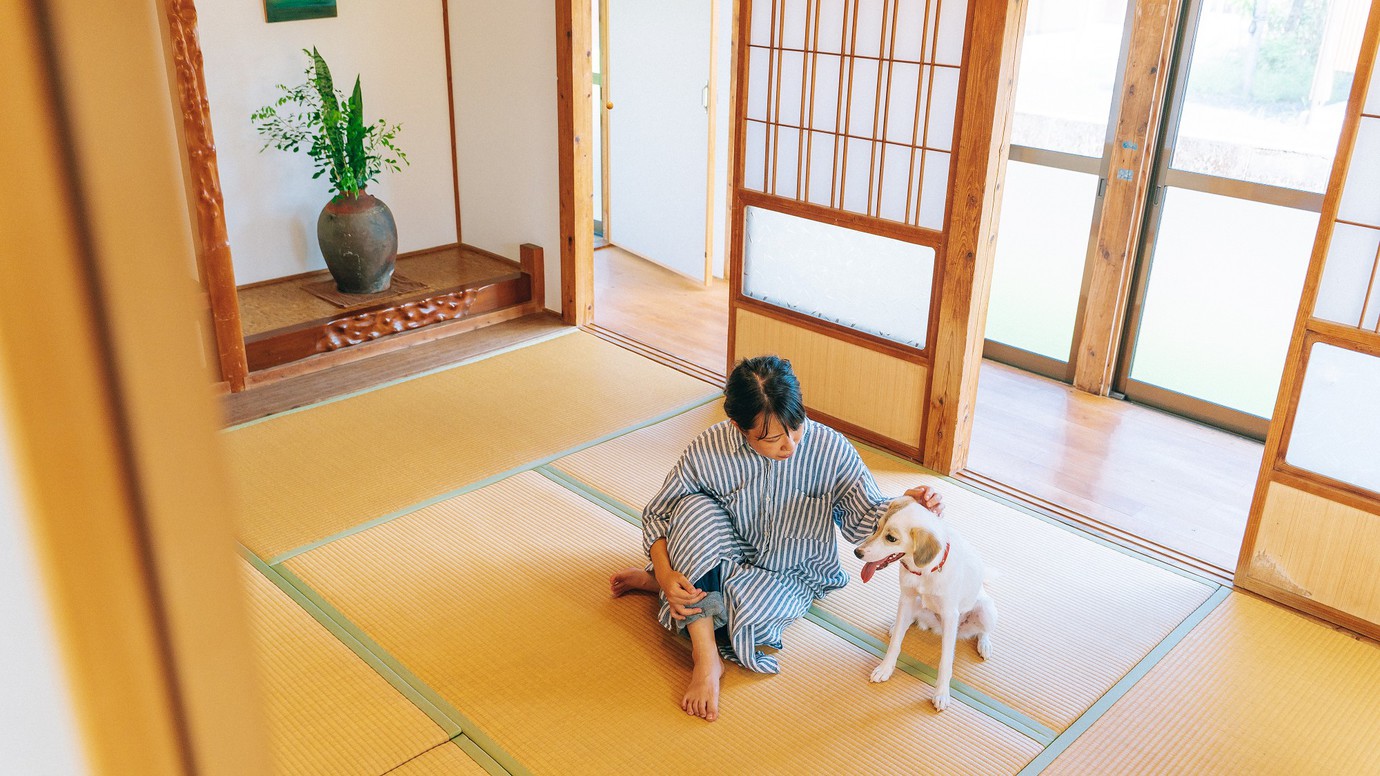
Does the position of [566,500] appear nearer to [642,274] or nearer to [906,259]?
[906,259]

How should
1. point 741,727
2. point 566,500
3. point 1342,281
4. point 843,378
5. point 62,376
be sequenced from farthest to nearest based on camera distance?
point 843,378
point 566,500
point 1342,281
point 741,727
point 62,376

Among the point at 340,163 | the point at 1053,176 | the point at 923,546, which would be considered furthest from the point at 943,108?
the point at 340,163

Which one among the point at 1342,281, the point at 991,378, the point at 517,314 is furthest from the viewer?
the point at 517,314

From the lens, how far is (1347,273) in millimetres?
2803

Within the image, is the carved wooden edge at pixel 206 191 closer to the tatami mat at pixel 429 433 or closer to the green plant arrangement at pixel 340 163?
the tatami mat at pixel 429 433

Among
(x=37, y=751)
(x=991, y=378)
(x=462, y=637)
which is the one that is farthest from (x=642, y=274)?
(x=37, y=751)

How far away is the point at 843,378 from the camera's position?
159 inches

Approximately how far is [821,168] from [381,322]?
6.76 ft

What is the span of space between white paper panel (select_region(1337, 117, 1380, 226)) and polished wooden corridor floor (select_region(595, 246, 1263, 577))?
1.10 metres

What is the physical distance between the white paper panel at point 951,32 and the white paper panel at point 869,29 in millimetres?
228

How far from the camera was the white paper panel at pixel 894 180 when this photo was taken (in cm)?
366

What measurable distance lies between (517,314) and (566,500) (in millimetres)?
1849

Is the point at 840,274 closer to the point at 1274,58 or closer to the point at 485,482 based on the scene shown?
the point at 485,482

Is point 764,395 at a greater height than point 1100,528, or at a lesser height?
greater
